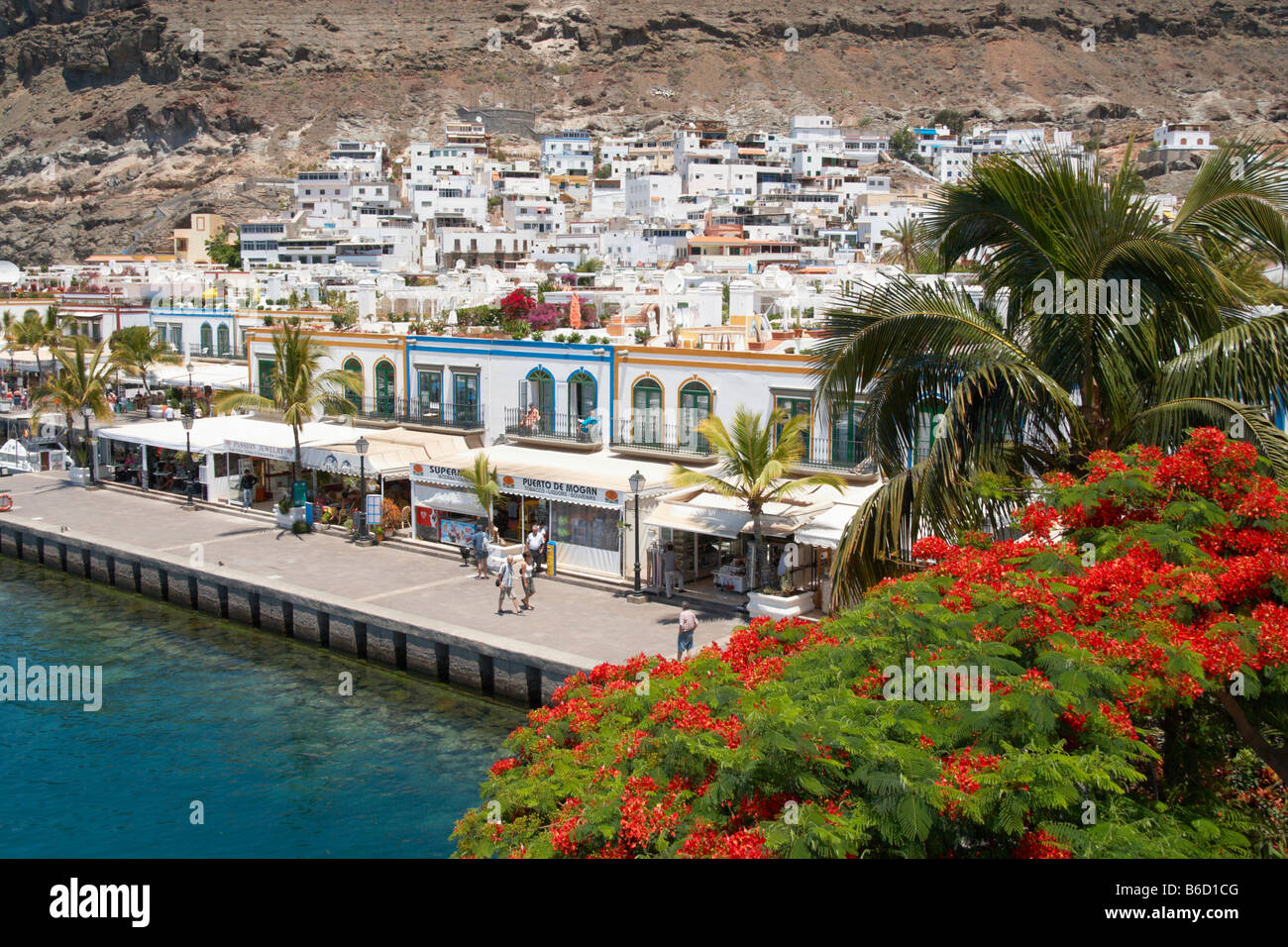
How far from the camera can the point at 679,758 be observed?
301 inches

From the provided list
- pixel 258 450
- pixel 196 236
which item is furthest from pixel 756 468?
pixel 196 236

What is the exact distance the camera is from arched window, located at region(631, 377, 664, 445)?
26219mm

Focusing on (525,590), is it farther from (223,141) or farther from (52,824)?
(223,141)

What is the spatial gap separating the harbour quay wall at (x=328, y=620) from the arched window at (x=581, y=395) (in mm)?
7530

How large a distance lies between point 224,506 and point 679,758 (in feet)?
91.1

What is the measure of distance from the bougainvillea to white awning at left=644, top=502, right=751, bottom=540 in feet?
38.5

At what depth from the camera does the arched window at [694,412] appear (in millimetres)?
25344

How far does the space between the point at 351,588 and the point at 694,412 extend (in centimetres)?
796

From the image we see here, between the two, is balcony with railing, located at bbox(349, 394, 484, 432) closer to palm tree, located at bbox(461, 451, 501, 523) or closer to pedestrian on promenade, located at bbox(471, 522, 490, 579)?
pedestrian on promenade, located at bbox(471, 522, 490, 579)

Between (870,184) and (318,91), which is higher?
(318,91)

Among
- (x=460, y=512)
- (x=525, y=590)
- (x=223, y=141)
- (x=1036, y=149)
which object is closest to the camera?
(x=1036, y=149)

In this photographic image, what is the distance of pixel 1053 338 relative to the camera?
33.4 feet
